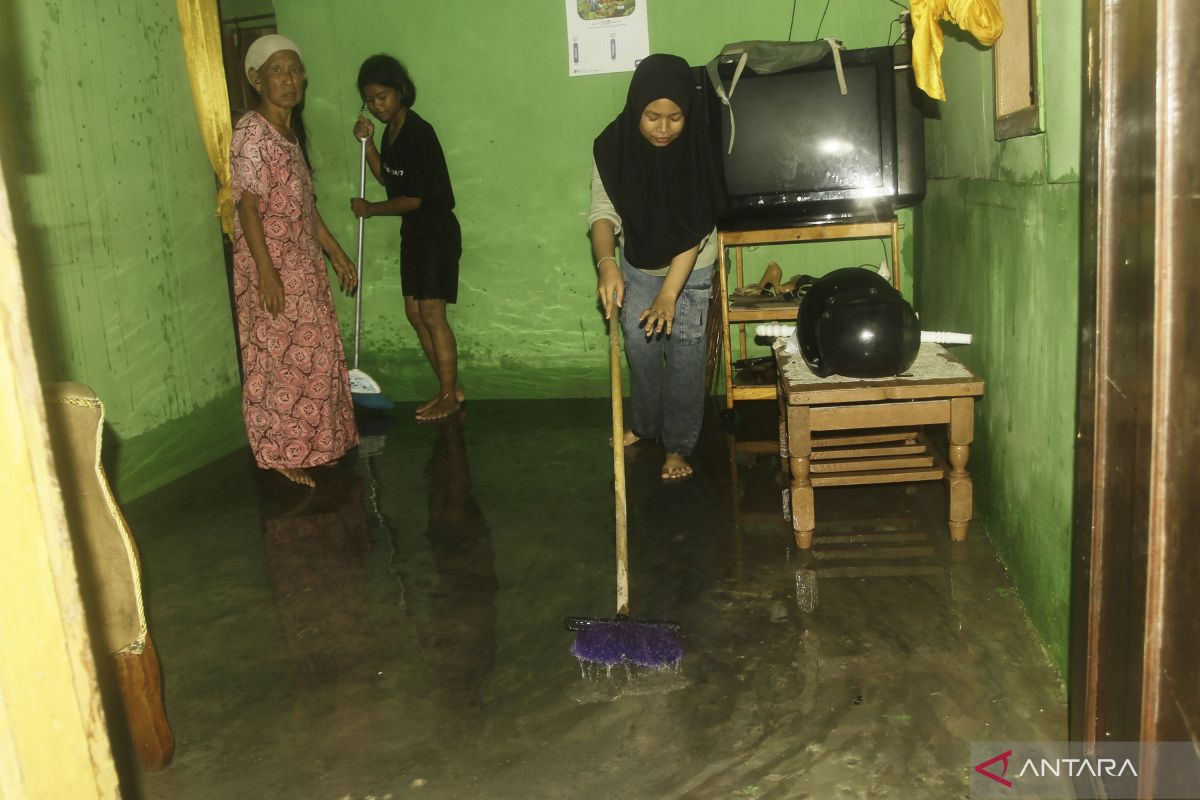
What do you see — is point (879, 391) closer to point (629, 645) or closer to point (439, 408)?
point (629, 645)

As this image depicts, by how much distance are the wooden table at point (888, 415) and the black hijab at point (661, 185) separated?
724 mm

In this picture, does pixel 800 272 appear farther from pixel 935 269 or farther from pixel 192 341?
pixel 192 341

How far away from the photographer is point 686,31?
192 inches

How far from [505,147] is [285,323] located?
176cm

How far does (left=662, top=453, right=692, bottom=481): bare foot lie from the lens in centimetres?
388

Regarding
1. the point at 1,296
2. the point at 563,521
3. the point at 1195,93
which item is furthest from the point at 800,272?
the point at 1,296

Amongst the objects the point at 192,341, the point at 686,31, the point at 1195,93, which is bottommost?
the point at 192,341

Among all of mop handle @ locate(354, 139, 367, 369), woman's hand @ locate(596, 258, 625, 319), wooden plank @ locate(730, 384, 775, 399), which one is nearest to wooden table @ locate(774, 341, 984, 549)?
woman's hand @ locate(596, 258, 625, 319)

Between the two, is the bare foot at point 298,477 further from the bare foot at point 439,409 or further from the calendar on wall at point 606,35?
the calendar on wall at point 606,35

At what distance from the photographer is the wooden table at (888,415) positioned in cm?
288

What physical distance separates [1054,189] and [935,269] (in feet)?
6.70

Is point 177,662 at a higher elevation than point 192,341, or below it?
below

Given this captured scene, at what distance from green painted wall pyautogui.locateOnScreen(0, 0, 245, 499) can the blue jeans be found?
6.78 ft

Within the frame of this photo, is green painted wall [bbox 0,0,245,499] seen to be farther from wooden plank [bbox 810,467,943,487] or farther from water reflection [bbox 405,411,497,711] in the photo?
wooden plank [bbox 810,467,943,487]
